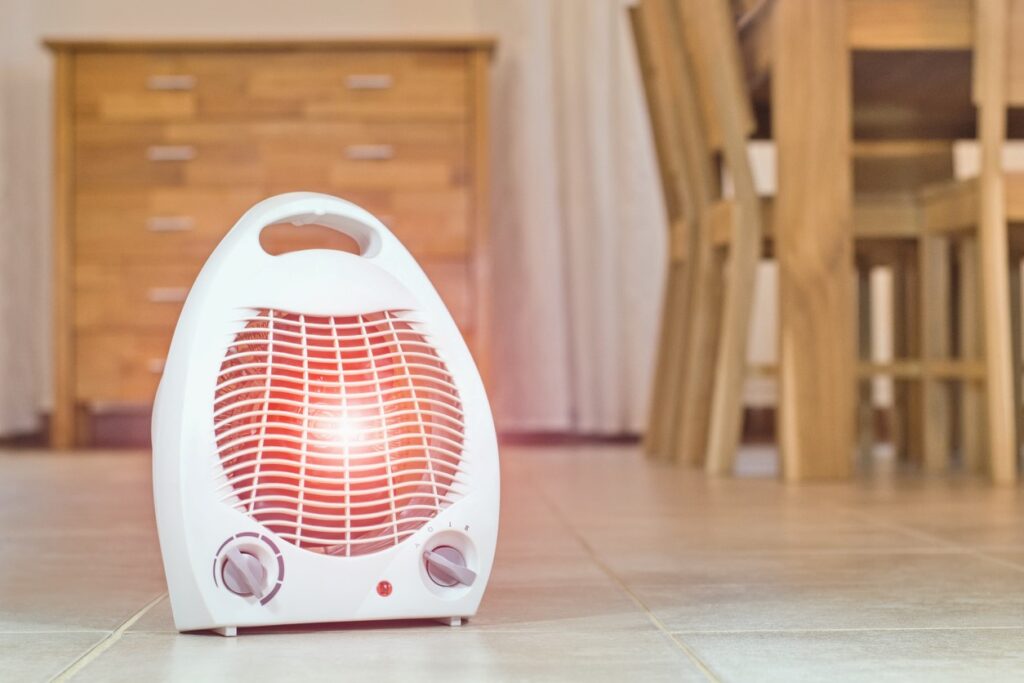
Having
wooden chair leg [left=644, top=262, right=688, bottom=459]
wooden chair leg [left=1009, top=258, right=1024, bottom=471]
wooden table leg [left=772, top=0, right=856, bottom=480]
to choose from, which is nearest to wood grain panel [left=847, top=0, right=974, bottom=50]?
wooden table leg [left=772, top=0, right=856, bottom=480]

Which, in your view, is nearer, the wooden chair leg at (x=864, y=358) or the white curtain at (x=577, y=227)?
the wooden chair leg at (x=864, y=358)

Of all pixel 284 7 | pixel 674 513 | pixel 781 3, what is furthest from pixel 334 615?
pixel 284 7

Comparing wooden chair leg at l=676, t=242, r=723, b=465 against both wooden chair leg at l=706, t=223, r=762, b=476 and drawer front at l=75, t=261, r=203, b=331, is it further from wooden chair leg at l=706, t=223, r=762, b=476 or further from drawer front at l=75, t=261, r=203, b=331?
drawer front at l=75, t=261, r=203, b=331

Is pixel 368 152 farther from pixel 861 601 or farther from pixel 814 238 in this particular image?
pixel 861 601

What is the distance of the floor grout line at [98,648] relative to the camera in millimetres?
727

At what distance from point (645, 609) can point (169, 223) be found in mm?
2544

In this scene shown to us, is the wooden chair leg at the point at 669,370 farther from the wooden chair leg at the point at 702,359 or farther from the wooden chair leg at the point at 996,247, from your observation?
the wooden chair leg at the point at 996,247

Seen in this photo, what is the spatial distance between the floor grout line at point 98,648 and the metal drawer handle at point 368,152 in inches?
93.5

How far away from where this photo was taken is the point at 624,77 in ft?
12.0

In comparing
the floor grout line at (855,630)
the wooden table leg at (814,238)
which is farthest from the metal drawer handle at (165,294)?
the floor grout line at (855,630)

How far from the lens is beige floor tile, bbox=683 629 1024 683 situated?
0.72 m

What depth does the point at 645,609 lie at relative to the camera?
3.10 ft

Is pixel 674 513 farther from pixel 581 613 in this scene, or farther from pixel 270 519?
pixel 270 519

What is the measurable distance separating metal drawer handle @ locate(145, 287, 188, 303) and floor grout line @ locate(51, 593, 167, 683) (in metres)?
2.34
